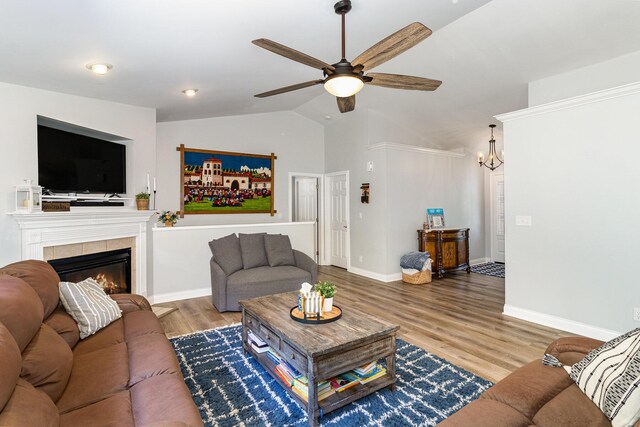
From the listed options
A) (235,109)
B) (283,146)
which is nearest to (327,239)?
(283,146)

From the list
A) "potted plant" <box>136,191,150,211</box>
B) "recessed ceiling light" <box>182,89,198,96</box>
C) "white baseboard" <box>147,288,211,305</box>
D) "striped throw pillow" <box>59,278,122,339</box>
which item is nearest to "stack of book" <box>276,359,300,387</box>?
"striped throw pillow" <box>59,278,122,339</box>

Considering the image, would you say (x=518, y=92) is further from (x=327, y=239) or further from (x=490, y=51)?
(x=327, y=239)

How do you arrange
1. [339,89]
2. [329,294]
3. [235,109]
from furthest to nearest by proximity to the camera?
[235,109] → [329,294] → [339,89]

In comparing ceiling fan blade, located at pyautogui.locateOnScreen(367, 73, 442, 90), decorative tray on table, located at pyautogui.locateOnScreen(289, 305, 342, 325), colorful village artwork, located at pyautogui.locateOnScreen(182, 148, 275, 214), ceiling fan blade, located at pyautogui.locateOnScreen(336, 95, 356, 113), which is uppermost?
ceiling fan blade, located at pyautogui.locateOnScreen(367, 73, 442, 90)

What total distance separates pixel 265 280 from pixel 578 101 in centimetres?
376

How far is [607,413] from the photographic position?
127cm

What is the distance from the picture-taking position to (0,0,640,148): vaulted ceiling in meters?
2.07

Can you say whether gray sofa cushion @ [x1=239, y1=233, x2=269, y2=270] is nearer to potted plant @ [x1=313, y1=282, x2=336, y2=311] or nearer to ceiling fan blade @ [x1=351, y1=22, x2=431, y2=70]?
potted plant @ [x1=313, y1=282, x2=336, y2=311]

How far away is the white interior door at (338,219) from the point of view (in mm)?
6488

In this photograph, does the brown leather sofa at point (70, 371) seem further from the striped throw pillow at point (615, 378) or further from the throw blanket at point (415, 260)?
Result: the throw blanket at point (415, 260)

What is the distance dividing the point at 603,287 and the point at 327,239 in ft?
15.2

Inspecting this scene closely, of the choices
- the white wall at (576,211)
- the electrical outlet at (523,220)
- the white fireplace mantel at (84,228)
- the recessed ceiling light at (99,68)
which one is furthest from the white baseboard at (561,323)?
the recessed ceiling light at (99,68)

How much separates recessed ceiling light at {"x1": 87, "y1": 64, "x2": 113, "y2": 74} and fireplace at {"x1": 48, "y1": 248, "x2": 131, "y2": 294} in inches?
70.5

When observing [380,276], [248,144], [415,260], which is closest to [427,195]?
[415,260]
